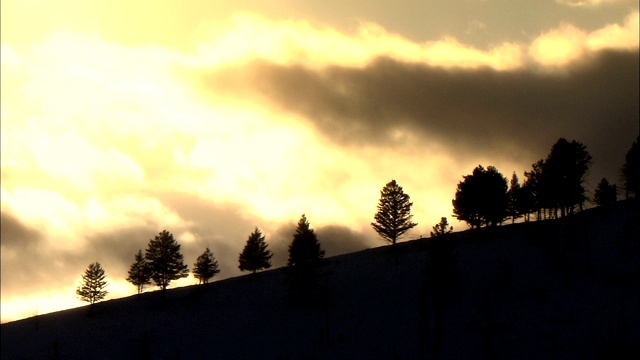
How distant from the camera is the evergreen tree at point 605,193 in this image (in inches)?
4963

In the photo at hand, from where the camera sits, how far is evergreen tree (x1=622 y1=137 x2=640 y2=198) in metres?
104

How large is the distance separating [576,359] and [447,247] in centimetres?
2303

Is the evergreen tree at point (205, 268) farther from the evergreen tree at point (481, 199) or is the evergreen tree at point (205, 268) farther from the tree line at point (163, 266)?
the evergreen tree at point (481, 199)

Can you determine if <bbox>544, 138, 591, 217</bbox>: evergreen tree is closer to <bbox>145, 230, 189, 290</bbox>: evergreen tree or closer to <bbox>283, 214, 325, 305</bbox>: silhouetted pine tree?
<bbox>283, 214, 325, 305</bbox>: silhouetted pine tree

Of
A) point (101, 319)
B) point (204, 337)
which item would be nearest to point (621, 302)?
point (204, 337)

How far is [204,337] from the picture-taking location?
8031 centimetres

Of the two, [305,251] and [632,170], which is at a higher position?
[632,170]

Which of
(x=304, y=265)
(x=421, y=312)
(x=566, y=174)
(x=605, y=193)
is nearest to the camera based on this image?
(x=421, y=312)

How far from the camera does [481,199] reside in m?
108

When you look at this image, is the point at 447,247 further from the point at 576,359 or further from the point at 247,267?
the point at 247,267

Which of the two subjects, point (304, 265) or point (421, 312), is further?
point (304, 265)

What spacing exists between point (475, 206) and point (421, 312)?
129 ft

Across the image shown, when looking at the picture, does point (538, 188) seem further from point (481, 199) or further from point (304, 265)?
point (304, 265)

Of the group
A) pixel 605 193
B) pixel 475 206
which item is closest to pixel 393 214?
pixel 475 206
